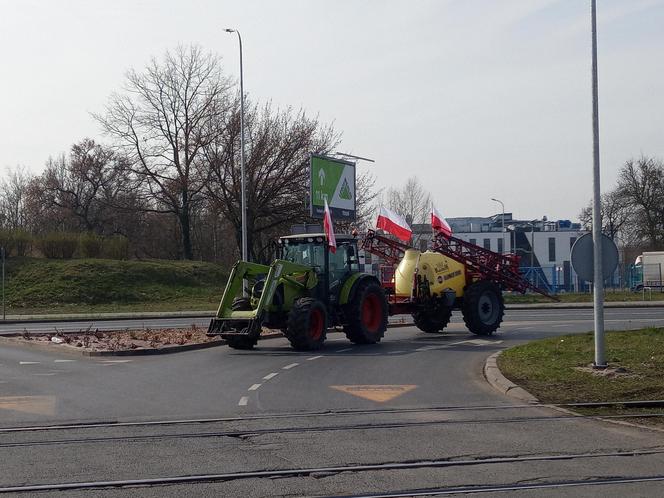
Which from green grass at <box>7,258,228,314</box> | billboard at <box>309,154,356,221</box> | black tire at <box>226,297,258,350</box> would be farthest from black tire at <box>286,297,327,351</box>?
green grass at <box>7,258,228,314</box>

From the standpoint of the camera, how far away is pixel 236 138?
49031 millimetres

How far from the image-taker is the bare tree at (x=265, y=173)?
1876 inches

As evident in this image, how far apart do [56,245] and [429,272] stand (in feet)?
109

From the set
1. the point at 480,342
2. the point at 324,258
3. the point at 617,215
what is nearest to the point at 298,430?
the point at 324,258

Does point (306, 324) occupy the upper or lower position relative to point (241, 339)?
upper

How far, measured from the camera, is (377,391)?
1310 centimetres

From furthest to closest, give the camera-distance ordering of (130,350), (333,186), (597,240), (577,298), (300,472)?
1. (577,298)
2. (333,186)
3. (130,350)
4. (597,240)
5. (300,472)

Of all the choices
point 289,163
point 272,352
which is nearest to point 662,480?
point 272,352

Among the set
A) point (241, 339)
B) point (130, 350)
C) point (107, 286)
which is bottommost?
point (130, 350)

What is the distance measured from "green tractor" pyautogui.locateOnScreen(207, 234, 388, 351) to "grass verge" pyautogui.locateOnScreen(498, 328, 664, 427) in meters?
4.27

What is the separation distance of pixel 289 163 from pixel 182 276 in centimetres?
861

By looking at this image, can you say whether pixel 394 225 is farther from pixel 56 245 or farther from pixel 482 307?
pixel 56 245

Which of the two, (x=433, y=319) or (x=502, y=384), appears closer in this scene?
(x=502, y=384)

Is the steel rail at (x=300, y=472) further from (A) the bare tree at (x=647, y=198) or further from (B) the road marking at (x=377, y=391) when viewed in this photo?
(A) the bare tree at (x=647, y=198)
